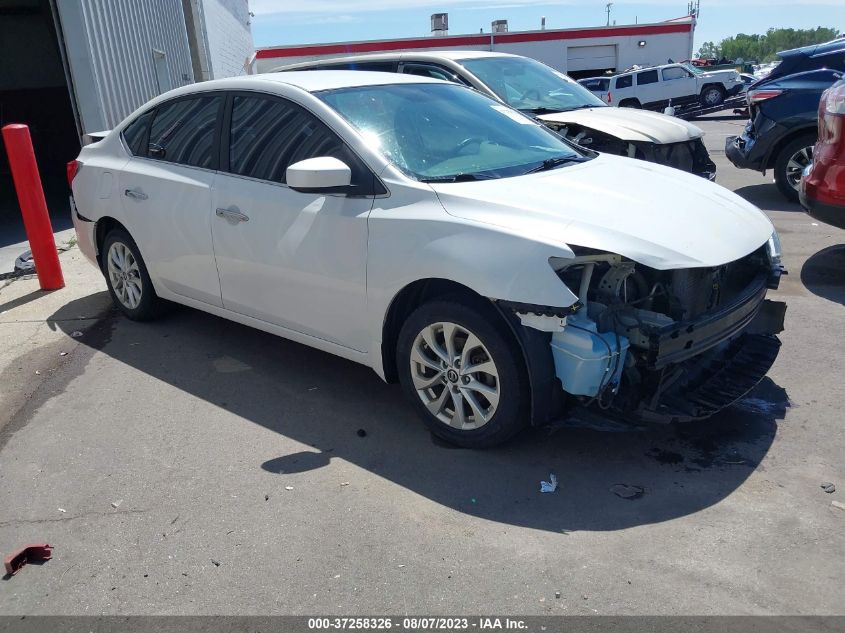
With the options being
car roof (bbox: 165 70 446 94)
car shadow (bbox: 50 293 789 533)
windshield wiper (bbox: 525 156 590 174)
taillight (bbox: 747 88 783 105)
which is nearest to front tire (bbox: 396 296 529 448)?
car shadow (bbox: 50 293 789 533)

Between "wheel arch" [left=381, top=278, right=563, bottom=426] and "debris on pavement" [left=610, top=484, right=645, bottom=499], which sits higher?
"wheel arch" [left=381, top=278, right=563, bottom=426]

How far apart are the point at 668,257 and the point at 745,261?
108 centimetres

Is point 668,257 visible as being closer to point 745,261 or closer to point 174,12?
point 745,261

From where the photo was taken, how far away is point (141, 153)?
5496mm

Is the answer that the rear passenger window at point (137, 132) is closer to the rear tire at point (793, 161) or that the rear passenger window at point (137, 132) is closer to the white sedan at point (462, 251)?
the white sedan at point (462, 251)

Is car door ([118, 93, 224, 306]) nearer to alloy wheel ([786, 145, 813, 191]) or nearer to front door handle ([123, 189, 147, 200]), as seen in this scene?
front door handle ([123, 189, 147, 200])

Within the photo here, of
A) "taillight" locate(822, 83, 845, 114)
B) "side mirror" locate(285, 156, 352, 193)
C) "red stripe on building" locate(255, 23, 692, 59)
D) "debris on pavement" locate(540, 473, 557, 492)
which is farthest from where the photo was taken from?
"red stripe on building" locate(255, 23, 692, 59)

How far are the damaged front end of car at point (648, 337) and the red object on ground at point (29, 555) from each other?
224cm

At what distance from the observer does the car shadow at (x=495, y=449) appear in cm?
336

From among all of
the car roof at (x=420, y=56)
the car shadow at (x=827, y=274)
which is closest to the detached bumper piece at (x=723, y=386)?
the car shadow at (x=827, y=274)

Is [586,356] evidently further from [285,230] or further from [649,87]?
[649,87]

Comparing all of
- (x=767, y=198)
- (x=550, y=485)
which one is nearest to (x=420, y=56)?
(x=767, y=198)

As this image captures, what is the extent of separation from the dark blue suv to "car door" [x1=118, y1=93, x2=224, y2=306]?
7.09 metres

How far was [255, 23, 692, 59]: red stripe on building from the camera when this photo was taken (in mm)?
36031
